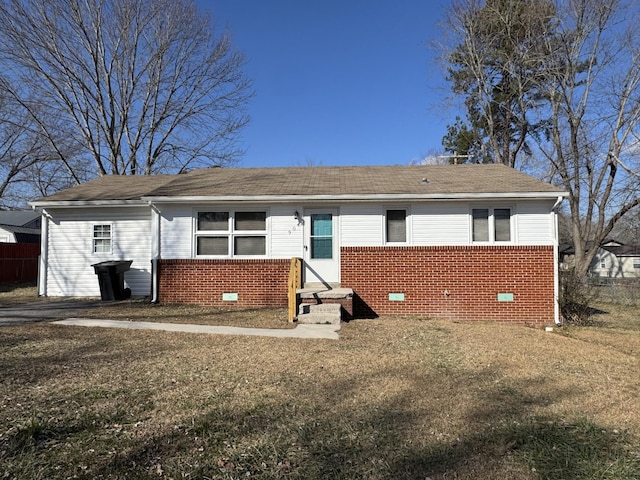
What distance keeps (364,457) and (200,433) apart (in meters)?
1.37

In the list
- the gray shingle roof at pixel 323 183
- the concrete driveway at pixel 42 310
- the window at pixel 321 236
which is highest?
the gray shingle roof at pixel 323 183

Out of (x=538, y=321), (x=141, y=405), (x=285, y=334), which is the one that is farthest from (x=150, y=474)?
(x=538, y=321)

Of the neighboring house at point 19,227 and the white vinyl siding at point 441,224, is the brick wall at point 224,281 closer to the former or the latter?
the white vinyl siding at point 441,224

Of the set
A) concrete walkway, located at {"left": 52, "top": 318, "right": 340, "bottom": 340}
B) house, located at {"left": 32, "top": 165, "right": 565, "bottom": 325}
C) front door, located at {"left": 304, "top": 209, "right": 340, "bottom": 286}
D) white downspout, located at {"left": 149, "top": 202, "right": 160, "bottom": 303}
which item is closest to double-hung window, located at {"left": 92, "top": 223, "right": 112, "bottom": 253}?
house, located at {"left": 32, "top": 165, "right": 565, "bottom": 325}

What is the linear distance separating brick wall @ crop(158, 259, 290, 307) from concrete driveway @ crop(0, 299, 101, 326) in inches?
82.1

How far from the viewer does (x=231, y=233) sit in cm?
1038

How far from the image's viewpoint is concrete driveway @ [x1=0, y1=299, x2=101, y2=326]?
839 centimetres

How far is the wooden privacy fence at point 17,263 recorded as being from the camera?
59.9 ft

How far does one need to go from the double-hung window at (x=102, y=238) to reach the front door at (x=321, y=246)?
6.30 meters

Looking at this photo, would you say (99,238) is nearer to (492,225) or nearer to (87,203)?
(87,203)

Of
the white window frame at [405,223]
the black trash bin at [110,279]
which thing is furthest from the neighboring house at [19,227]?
the white window frame at [405,223]

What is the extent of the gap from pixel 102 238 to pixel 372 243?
8165 mm

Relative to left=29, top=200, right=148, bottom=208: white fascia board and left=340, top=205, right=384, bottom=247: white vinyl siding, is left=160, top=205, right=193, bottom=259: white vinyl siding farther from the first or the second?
left=340, top=205, right=384, bottom=247: white vinyl siding

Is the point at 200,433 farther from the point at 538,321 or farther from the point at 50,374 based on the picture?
the point at 538,321
